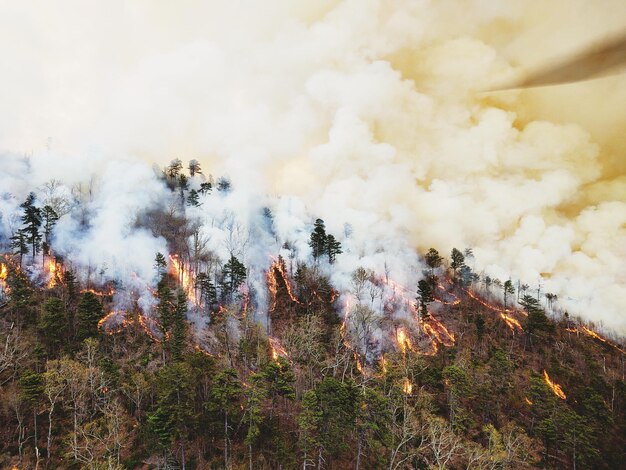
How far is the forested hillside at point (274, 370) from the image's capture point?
124ft

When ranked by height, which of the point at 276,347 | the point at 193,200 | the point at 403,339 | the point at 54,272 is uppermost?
the point at 193,200

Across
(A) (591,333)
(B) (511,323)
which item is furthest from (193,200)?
(A) (591,333)

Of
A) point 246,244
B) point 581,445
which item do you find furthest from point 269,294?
point 581,445

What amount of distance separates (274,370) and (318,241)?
54016mm

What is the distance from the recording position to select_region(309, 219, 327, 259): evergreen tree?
95188 mm

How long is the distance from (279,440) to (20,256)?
77990 mm

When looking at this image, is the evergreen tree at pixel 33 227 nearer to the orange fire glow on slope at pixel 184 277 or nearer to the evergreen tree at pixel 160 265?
the evergreen tree at pixel 160 265

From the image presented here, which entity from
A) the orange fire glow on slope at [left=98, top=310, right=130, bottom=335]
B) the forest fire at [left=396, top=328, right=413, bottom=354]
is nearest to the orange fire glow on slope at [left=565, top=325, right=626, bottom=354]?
the forest fire at [left=396, top=328, right=413, bottom=354]

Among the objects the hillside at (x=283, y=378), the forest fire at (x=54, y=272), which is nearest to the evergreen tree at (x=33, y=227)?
the hillside at (x=283, y=378)

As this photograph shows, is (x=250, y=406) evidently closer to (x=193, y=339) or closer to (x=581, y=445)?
(x=193, y=339)

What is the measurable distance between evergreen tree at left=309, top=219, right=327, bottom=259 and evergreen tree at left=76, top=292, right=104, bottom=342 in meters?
57.0

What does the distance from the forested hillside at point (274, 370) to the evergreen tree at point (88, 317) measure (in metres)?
0.23

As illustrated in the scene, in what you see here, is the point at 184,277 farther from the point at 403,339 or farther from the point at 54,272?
the point at 403,339

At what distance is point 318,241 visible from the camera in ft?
313
